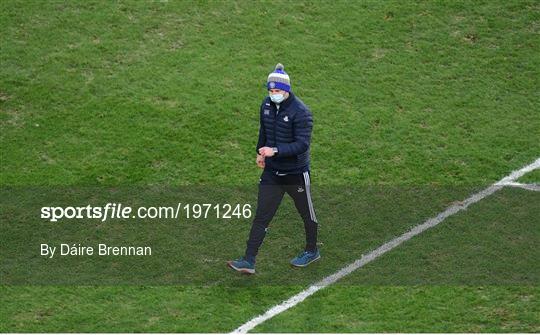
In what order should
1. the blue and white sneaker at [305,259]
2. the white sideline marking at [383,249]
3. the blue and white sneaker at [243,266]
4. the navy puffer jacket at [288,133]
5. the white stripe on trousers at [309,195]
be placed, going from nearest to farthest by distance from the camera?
the white sideline marking at [383,249]
the navy puffer jacket at [288,133]
the white stripe on trousers at [309,195]
the blue and white sneaker at [243,266]
the blue and white sneaker at [305,259]

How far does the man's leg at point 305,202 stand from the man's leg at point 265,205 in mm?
181

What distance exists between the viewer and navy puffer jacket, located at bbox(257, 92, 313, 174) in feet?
44.1

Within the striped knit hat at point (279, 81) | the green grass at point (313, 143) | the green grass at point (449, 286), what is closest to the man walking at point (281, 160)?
the striped knit hat at point (279, 81)

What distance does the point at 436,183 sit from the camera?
15.8 metres

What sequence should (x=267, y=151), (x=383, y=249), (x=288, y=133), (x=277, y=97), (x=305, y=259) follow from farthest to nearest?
1. (x=383, y=249)
2. (x=305, y=259)
3. (x=288, y=133)
4. (x=277, y=97)
5. (x=267, y=151)

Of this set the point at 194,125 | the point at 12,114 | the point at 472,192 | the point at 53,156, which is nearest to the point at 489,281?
the point at 472,192

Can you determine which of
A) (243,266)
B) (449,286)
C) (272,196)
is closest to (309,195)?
(272,196)

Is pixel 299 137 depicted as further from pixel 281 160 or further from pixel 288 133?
pixel 281 160

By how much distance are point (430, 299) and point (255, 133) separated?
4504 millimetres

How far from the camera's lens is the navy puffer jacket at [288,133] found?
44.1 ft

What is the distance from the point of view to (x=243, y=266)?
46.0 feet

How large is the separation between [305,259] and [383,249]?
3.49 feet

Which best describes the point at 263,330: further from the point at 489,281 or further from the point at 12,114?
the point at 12,114

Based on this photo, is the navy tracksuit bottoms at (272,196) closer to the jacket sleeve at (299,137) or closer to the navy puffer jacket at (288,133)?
the navy puffer jacket at (288,133)
